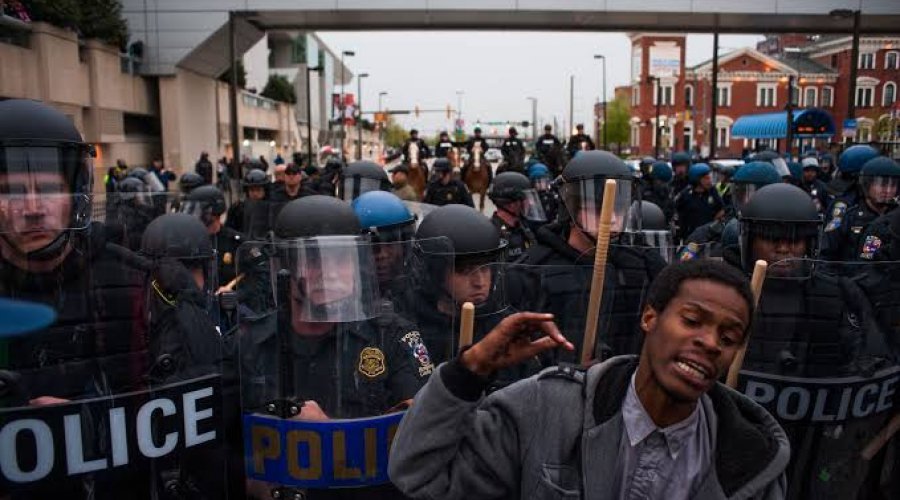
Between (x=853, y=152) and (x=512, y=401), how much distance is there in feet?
28.4

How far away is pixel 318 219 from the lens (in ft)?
10.4

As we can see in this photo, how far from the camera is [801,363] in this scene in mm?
2814

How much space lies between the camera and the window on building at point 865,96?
37.7m

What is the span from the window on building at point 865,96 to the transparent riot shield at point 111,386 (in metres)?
39.5

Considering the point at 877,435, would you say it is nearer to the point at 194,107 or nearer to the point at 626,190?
the point at 626,190

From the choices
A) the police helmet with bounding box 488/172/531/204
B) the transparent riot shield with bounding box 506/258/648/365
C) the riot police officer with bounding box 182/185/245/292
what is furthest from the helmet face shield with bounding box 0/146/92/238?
the police helmet with bounding box 488/172/531/204

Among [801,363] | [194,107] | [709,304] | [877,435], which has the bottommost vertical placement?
[877,435]

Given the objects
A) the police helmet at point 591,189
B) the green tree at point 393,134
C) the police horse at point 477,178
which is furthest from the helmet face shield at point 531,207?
the green tree at point 393,134

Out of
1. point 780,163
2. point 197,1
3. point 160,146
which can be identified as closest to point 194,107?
point 160,146

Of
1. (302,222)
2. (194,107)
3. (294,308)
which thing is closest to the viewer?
(294,308)

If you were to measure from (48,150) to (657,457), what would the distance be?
7.33ft

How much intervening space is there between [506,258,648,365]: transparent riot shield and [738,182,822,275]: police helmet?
38.8 inches

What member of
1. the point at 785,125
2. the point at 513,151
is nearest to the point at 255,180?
the point at 513,151

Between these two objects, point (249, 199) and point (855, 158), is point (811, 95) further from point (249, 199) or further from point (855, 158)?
point (249, 199)
